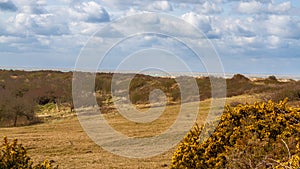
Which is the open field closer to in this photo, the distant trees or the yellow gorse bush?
the distant trees

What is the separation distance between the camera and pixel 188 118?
33.4 m

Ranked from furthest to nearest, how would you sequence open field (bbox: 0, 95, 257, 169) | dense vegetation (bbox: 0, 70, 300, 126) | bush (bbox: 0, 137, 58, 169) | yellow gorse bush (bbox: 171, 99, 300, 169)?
1. dense vegetation (bbox: 0, 70, 300, 126)
2. open field (bbox: 0, 95, 257, 169)
3. yellow gorse bush (bbox: 171, 99, 300, 169)
4. bush (bbox: 0, 137, 58, 169)

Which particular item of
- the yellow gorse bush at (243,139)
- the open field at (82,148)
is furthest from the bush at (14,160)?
the open field at (82,148)

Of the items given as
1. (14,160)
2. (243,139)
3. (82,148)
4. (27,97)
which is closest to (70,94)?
(27,97)

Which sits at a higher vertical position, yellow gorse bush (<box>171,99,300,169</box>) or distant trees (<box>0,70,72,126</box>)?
distant trees (<box>0,70,72,126</box>)

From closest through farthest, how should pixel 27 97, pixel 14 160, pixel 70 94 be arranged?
1. pixel 14 160
2. pixel 27 97
3. pixel 70 94

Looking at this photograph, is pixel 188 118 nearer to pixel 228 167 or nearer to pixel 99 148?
pixel 99 148

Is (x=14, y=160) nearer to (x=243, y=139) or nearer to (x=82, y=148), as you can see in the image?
(x=243, y=139)

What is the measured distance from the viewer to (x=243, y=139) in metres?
11.3

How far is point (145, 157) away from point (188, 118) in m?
12.5

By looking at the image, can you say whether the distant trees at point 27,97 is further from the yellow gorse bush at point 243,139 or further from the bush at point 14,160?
the bush at point 14,160

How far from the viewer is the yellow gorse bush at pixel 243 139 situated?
11.1 meters

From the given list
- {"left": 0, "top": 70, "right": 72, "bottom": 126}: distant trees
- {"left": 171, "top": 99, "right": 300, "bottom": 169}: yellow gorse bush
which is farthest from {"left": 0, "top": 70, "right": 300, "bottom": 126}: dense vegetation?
{"left": 171, "top": 99, "right": 300, "bottom": 169}: yellow gorse bush

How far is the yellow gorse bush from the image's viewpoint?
36.5ft
